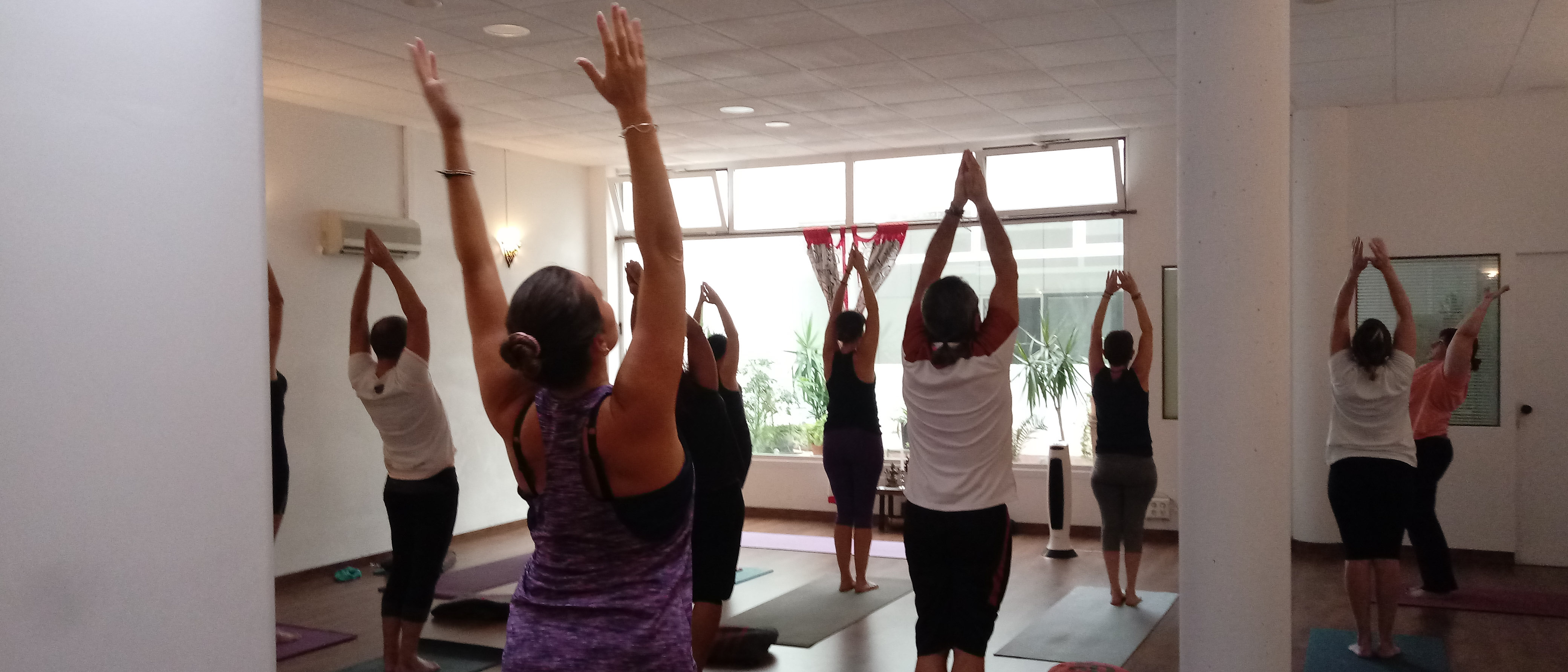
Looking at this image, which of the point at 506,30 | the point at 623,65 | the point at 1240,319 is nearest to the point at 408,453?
the point at 506,30

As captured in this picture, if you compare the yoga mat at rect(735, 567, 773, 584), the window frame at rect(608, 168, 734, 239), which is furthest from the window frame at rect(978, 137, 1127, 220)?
the yoga mat at rect(735, 567, 773, 584)

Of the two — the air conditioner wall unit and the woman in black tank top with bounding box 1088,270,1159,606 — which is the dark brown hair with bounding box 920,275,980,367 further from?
the air conditioner wall unit

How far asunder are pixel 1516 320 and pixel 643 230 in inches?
279

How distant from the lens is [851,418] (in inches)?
223

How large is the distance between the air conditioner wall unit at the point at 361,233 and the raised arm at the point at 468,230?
17.1 feet

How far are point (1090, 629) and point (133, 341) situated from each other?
4.50 metres

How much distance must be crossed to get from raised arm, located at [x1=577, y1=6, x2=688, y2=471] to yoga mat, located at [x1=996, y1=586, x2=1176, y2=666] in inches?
147

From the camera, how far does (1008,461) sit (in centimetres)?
308

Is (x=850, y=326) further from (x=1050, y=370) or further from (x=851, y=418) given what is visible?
(x=1050, y=370)

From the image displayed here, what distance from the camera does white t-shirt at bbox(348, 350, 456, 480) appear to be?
4145 mm

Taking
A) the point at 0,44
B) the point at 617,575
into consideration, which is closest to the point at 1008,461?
the point at 617,575

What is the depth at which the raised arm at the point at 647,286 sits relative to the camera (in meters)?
1.40

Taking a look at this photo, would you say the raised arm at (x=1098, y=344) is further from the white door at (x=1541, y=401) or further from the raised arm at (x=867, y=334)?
the white door at (x=1541, y=401)

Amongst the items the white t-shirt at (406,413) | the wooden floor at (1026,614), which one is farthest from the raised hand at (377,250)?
the wooden floor at (1026,614)
